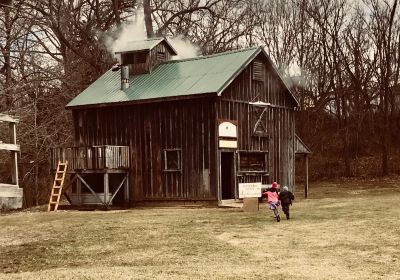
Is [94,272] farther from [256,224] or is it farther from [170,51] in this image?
[170,51]

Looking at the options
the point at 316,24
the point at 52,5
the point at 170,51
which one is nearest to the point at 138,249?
the point at 170,51

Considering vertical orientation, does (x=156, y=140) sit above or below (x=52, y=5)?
below

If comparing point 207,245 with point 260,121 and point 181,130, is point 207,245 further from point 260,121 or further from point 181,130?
point 260,121

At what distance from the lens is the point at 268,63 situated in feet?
110

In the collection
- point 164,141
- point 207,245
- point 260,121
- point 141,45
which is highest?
point 141,45

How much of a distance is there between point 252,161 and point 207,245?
15.7m

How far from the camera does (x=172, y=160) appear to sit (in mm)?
30984

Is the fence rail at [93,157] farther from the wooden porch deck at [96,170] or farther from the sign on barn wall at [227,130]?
the sign on barn wall at [227,130]

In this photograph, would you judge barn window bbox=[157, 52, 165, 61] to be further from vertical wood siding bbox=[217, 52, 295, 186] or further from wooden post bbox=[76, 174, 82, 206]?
wooden post bbox=[76, 174, 82, 206]

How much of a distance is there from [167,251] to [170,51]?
71.8ft

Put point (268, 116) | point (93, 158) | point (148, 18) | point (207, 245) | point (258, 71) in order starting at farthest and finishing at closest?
point (148, 18) < point (268, 116) < point (258, 71) < point (93, 158) < point (207, 245)

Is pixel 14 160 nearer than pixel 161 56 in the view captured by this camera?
Yes

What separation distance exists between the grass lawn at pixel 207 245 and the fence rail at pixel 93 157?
4.76m

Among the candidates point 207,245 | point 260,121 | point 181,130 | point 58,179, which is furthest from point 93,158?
point 207,245
